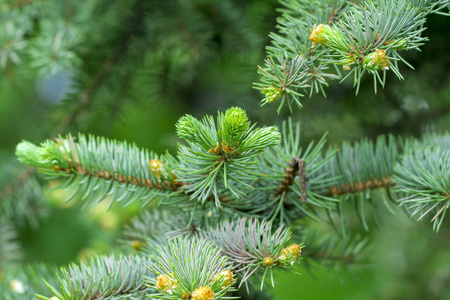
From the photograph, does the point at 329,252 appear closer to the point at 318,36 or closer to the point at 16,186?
the point at 318,36

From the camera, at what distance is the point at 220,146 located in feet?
1.72

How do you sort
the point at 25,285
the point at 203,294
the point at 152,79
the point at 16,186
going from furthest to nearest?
1. the point at 152,79
2. the point at 16,186
3. the point at 25,285
4. the point at 203,294

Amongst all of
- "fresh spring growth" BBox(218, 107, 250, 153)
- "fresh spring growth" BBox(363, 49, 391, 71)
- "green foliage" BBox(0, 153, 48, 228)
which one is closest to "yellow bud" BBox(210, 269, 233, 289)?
"fresh spring growth" BBox(218, 107, 250, 153)

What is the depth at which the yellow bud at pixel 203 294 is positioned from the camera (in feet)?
1.47

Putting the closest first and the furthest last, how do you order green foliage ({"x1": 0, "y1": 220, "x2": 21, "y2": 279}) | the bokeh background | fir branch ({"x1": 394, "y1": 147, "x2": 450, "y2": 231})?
1. fir branch ({"x1": 394, "y1": 147, "x2": 450, "y2": 231})
2. the bokeh background
3. green foliage ({"x1": 0, "y1": 220, "x2": 21, "y2": 279})

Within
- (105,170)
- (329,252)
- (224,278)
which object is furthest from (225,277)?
(329,252)

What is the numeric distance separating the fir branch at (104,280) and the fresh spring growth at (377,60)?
327 millimetres

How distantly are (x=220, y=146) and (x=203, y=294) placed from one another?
162mm

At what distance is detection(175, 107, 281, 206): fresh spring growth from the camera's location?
1.65ft

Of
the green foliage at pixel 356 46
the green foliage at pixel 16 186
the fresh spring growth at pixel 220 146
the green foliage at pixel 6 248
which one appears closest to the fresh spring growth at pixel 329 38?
the green foliage at pixel 356 46

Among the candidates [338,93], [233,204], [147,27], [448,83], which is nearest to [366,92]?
[338,93]

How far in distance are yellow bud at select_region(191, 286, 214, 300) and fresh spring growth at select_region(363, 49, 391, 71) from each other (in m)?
0.28

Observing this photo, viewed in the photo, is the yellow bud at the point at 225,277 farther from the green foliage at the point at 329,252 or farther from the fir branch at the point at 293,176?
the green foliage at the point at 329,252

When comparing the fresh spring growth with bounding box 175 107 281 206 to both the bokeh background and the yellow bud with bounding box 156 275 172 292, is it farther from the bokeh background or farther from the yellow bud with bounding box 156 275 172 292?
the bokeh background
